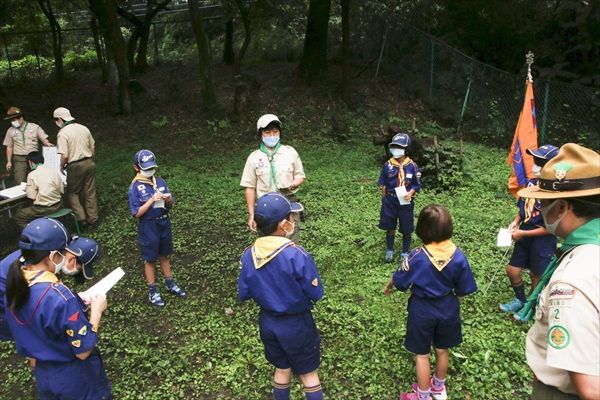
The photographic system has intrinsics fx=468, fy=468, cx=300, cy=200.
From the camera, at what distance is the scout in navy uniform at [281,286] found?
327 centimetres

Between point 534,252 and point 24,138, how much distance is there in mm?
8621

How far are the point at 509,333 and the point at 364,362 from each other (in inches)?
60.0

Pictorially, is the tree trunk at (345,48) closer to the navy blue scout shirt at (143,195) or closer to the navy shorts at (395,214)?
the navy shorts at (395,214)

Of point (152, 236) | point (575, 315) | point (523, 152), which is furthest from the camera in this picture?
point (523, 152)

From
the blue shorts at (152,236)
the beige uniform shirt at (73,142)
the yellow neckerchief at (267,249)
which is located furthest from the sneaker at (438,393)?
the beige uniform shirt at (73,142)

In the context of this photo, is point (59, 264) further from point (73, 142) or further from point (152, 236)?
point (73, 142)

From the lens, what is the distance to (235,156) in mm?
12039

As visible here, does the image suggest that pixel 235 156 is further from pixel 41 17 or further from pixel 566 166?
pixel 41 17

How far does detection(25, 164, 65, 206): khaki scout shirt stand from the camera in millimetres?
7094

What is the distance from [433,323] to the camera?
3658 mm

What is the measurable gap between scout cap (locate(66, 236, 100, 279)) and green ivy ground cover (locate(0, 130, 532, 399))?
1.47 metres

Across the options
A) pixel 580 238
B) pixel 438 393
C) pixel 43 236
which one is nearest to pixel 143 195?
pixel 43 236

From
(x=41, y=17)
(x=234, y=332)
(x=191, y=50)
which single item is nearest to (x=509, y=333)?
(x=234, y=332)

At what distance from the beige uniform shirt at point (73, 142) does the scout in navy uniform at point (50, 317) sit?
5469 millimetres
